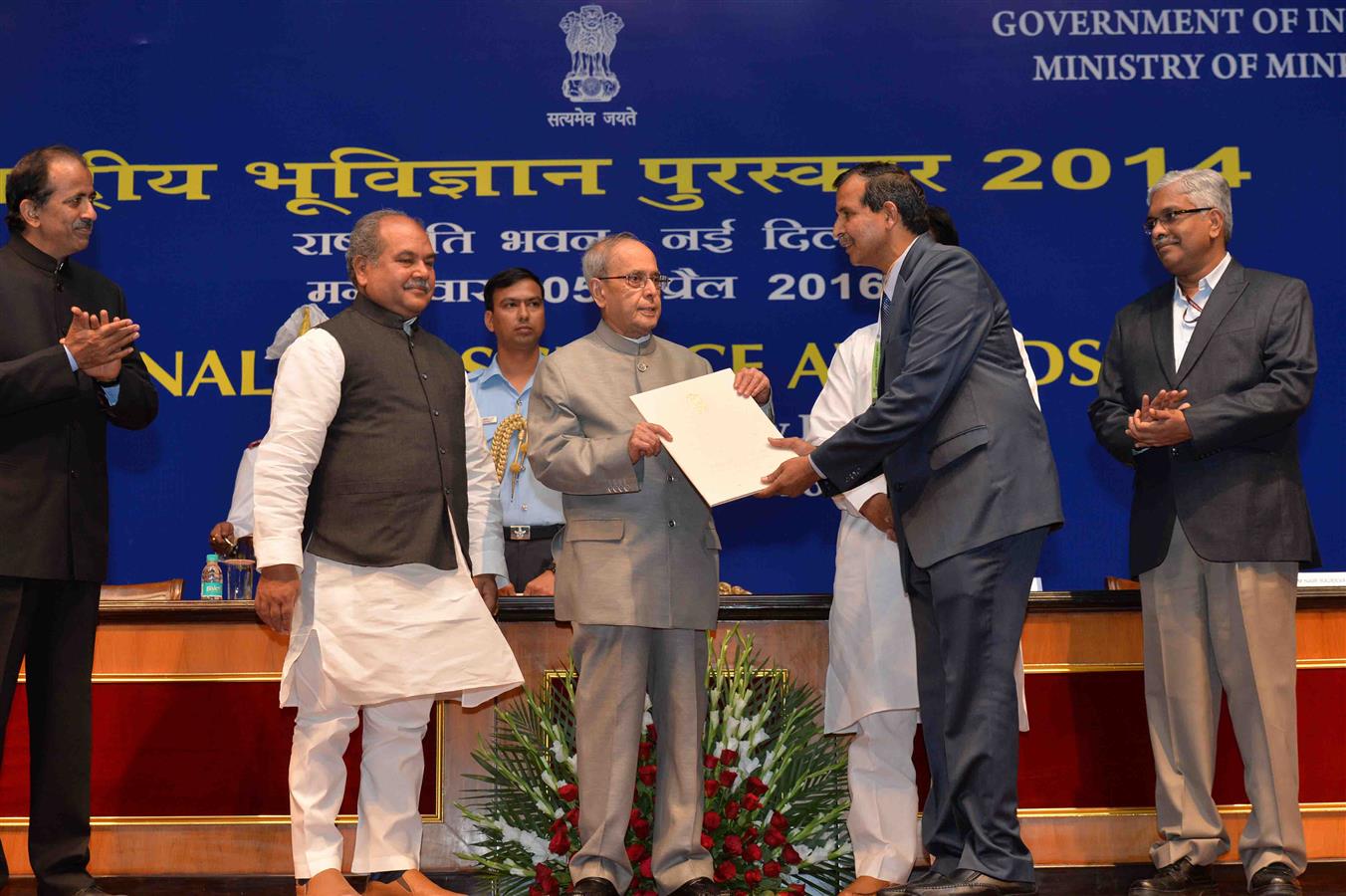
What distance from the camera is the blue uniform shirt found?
5.11 meters

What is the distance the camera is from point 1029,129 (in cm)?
649

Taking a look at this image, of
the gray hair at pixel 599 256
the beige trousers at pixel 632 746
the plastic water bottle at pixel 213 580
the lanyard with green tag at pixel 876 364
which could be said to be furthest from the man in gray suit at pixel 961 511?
the plastic water bottle at pixel 213 580

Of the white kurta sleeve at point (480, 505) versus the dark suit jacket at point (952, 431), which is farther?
the white kurta sleeve at point (480, 505)

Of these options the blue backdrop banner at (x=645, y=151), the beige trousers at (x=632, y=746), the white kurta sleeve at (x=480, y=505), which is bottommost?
the beige trousers at (x=632, y=746)

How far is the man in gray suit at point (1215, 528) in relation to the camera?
3.83m

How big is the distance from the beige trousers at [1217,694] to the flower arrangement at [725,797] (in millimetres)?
930

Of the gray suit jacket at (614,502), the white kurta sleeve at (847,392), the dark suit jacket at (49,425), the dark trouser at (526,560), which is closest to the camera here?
the dark suit jacket at (49,425)

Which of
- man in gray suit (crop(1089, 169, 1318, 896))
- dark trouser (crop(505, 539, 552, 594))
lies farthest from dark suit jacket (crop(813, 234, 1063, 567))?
dark trouser (crop(505, 539, 552, 594))

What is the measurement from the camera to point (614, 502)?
379cm

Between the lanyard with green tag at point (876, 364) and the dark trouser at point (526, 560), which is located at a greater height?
the lanyard with green tag at point (876, 364)

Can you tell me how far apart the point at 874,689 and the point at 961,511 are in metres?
0.64

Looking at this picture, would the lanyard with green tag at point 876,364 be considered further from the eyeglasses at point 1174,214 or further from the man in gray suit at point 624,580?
the eyeglasses at point 1174,214

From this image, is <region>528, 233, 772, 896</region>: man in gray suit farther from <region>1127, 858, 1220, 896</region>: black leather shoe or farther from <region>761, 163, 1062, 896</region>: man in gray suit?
<region>1127, 858, 1220, 896</region>: black leather shoe

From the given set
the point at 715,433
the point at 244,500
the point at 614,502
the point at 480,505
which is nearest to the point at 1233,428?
the point at 715,433
